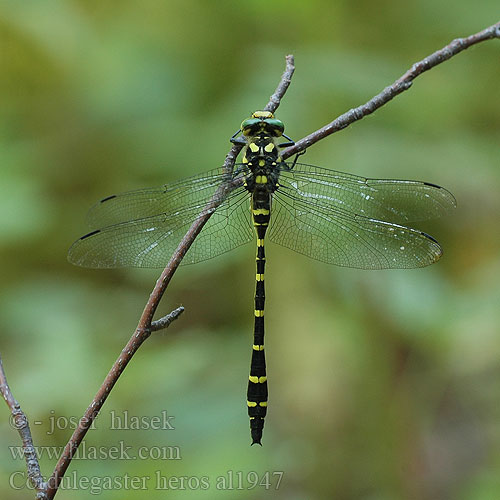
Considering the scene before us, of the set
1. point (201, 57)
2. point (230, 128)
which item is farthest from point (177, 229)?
point (201, 57)

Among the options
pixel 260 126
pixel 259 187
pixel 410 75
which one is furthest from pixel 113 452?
pixel 410 75

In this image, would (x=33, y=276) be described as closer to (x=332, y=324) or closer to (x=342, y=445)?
(x=332, y=324)

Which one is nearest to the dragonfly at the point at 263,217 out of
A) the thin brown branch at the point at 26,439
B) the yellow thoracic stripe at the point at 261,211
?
the yellow thoracic stripe at the point at 261,211

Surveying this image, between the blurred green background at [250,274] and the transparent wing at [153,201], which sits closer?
the transparent wing at [153,201]

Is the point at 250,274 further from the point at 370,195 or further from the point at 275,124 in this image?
the point at 275,124

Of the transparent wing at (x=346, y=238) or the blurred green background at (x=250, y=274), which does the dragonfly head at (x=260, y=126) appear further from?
the blurred green background at (x=250, y=274)
